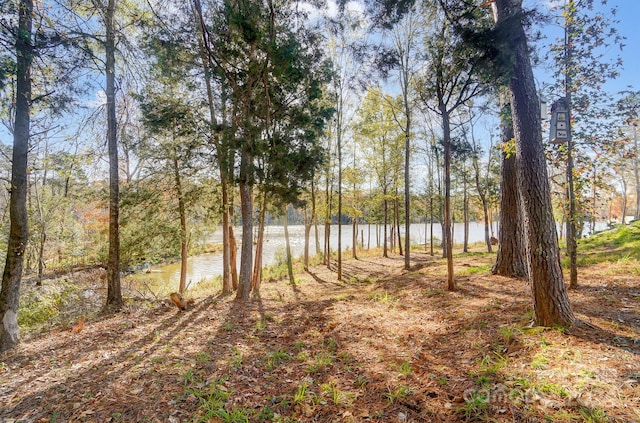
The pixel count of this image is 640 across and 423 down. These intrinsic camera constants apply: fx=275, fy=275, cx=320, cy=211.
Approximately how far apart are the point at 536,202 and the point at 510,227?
359 cm

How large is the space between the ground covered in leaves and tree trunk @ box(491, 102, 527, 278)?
3.65ft

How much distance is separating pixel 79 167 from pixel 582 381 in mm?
8368

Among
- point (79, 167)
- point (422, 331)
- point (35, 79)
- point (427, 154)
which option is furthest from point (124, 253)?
point (427, 154)

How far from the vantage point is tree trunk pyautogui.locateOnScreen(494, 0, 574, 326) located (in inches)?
120

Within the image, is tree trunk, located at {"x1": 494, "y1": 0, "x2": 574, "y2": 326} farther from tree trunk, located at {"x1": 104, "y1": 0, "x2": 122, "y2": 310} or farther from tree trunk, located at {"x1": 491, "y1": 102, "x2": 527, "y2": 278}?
tree trunk, located at {"x1": 104, "y1": 0, "x2": 122, "y2": 310}

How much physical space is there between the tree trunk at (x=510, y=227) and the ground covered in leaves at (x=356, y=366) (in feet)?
3.65

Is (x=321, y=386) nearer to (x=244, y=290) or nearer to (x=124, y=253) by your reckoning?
(x=244, y=290)

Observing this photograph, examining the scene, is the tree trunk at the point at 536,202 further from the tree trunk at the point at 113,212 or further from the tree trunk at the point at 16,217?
the tree trunk at the point at 113,212

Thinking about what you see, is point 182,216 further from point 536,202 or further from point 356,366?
point 536,202

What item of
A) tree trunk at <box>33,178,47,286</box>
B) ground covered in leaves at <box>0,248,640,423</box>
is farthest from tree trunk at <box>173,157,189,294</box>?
tree trunk at <box>33,178,47,286</box>

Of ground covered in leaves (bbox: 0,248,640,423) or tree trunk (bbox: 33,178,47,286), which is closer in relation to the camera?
ground covered in leaves (bbox: 0,248,640,423)

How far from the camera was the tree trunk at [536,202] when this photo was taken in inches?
120

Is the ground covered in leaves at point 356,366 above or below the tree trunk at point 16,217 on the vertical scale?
below

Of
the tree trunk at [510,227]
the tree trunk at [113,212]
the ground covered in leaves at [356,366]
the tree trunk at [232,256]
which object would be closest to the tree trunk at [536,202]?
the ground covered in leaves at [356,366]
